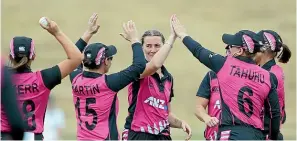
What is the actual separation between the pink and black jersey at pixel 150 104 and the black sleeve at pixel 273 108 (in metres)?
0.93

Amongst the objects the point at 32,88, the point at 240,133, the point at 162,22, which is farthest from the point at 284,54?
the point at 162,22

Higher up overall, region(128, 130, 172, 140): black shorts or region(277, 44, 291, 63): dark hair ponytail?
region(277, 44, 291, 63): dark hair ponytail

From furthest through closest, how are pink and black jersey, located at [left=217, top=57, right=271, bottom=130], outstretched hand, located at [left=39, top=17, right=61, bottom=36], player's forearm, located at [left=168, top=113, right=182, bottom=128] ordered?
1. player's forearm, located at [left=168, top=113, right=182, bottom=128]
2. pink and black jersey, located at [left=217, top=57, right=271, bottom=130]
3. outstretched hand, located at [left=39, top=17, right=61, bottom=36]

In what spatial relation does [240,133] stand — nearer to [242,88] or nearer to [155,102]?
[242,88]

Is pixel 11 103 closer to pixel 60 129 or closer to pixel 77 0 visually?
pixel 60 129

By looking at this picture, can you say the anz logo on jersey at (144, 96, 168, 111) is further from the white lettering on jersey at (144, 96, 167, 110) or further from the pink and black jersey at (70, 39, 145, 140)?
the pink and black jersey at (70, 39, 145, 140)

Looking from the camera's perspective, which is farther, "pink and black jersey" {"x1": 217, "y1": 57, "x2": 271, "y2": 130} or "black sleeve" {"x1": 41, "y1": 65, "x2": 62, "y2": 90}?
"pink and black jersey" {"x1": 217, "y1": 57, "x2": 271, "y2": 130}

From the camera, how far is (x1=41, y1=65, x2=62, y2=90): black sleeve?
7.13 m

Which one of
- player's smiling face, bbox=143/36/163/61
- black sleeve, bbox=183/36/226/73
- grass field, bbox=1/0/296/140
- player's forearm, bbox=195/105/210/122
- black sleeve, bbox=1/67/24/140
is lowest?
black sleeve, bbox=1/67/24/140

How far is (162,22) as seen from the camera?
1998 cm

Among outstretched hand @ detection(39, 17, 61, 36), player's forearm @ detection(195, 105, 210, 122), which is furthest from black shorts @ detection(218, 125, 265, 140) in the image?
outstretched hand @ detection(39, 17, 61, 36)

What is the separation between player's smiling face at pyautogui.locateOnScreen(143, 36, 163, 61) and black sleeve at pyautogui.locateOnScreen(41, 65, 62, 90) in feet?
4.37

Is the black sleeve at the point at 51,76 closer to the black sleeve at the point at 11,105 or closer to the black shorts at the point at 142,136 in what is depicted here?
the black shorts at the point at 142,136

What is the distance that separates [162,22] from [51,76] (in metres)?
12.9
